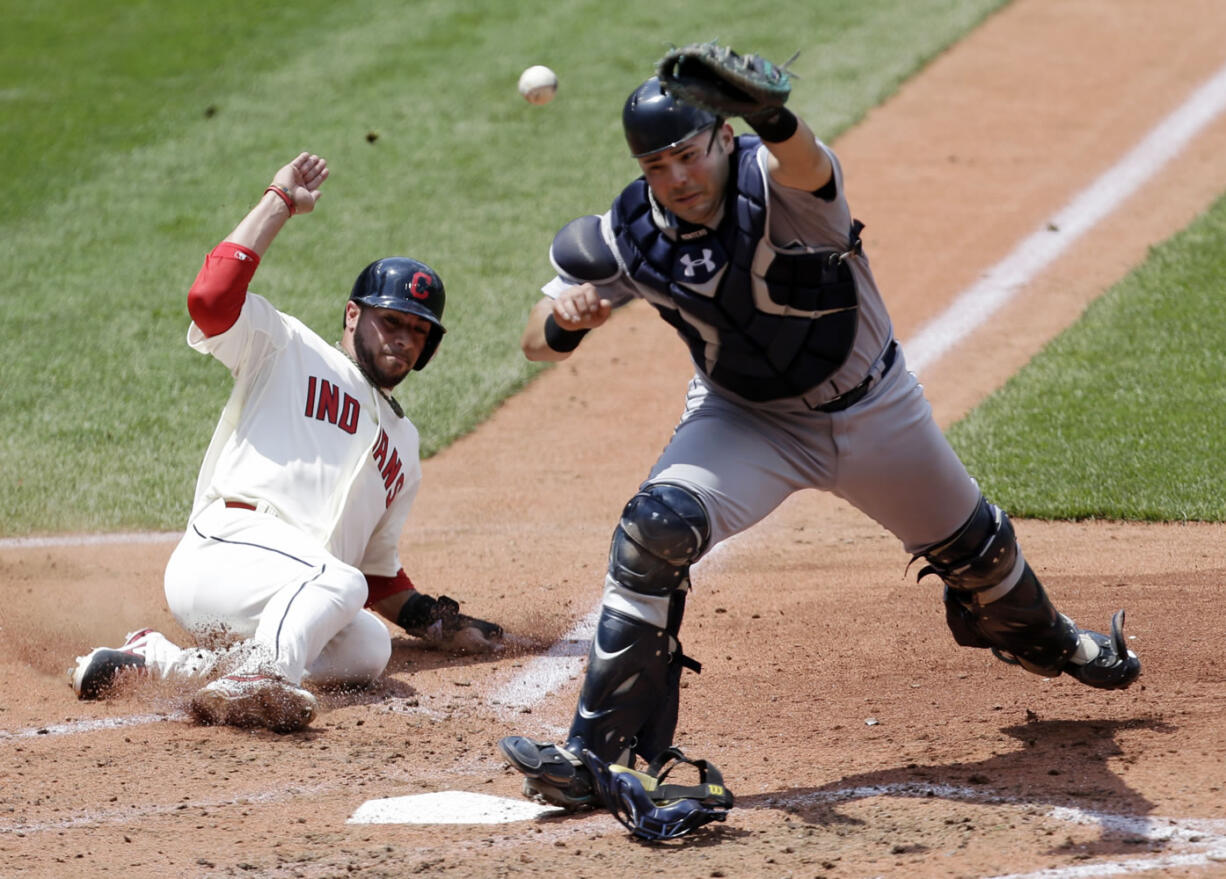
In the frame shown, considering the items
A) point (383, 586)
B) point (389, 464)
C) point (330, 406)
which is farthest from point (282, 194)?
point (383, 586)

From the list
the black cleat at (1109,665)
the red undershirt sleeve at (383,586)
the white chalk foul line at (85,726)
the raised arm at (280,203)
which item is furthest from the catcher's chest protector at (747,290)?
the white chalk foul line at (85,726)

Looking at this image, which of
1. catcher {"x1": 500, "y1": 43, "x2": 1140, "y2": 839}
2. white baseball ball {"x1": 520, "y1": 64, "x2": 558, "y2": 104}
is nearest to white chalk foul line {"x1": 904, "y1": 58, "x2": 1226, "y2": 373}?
white baseball ball {"x1": 520, "y1": 64, "x2": 558, "y2": 104}

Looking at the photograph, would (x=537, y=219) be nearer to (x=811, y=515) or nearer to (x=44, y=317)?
(x=44, y=317)

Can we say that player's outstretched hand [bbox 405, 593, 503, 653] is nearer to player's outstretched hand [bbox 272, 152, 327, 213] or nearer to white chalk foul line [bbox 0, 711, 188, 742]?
white chalk foul line [bbox 0, 711, 188, 742]

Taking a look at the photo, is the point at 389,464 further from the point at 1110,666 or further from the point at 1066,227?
the point at 1066,227

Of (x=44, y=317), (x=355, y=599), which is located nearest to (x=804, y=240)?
(x=355, y=599)

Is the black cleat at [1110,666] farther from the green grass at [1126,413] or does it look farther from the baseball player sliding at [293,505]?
the green grass at [1126,413]

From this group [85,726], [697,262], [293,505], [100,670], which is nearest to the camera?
[697,262]

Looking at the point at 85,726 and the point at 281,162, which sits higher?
the point at 85,726
